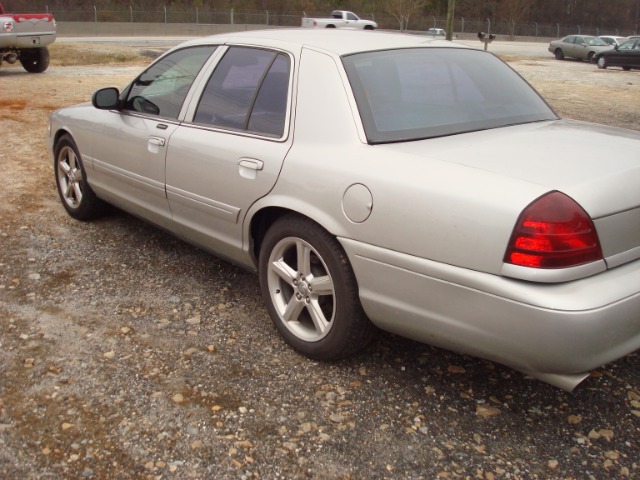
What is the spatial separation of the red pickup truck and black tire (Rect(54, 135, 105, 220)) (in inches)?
444

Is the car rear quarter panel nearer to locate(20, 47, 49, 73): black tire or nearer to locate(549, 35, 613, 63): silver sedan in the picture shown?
locate(20, 47, 49, 73): black tire

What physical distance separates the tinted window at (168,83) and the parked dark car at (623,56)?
27.0 metres

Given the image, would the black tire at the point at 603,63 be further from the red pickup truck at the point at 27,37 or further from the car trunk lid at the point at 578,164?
the car trunk lid at the point at 578,164

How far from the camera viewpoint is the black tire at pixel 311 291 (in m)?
3.04

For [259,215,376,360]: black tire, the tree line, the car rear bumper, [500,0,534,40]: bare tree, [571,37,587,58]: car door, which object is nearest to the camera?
the car rear bumper

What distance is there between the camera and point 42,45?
52.2 ft

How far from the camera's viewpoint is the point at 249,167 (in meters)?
3.40

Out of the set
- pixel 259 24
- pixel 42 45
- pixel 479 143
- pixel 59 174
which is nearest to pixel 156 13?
pixel 259 24

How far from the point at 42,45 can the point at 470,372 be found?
15434mm

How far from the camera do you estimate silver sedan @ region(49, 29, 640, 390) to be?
2453mm

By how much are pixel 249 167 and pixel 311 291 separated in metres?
0.70

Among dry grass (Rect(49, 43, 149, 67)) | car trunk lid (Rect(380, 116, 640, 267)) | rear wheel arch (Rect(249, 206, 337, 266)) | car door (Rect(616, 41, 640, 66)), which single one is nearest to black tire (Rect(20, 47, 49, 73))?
dry grass (Rect(49, 43, 149, 67))

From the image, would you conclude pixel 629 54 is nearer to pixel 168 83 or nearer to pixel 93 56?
pixel 93 56

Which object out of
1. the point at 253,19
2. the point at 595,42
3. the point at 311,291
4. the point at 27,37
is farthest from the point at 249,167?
the point at 253,19
